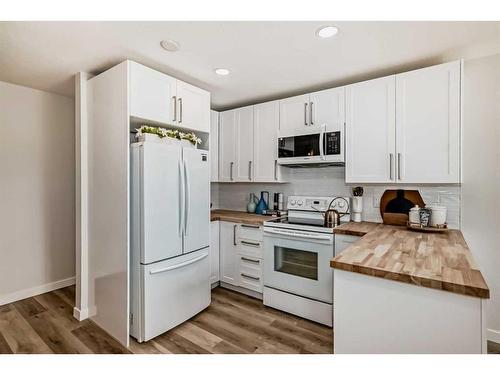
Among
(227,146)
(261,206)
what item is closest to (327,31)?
(227,146)

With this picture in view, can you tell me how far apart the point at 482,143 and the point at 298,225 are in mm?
1678

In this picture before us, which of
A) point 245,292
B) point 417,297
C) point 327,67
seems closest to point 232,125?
point 327,67

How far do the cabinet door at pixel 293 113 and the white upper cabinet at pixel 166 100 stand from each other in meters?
0.84

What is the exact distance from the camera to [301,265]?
2.52 metres

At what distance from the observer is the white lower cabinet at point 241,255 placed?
2.82 m

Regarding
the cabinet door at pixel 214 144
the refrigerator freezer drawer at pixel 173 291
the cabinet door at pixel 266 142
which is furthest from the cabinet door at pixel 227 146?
the refrigerator freezer drawer at pixel 173 291

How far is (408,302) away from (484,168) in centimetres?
171

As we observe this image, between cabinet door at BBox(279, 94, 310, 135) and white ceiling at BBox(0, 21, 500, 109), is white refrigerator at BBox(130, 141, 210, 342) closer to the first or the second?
white ceiling at BBox(0, 21, 500, 109)

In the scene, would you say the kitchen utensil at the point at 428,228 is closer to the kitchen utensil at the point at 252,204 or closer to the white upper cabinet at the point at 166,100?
the kitchen utensil at the point at 252,204

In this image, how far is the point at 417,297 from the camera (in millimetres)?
1182

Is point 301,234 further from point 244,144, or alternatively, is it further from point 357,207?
point 244,144

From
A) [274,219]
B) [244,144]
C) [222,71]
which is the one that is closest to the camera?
[222,71]
